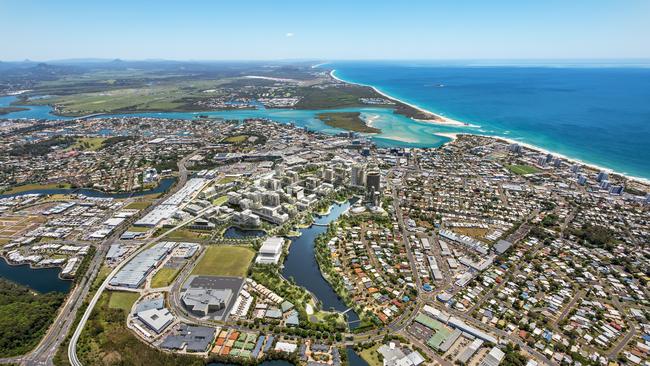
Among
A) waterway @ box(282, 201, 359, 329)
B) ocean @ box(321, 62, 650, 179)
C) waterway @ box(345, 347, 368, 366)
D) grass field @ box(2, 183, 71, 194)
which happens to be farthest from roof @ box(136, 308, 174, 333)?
ocean @ box(321, 62, 650, 179)

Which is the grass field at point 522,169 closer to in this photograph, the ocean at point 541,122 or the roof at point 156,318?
the ocean at point 541,122

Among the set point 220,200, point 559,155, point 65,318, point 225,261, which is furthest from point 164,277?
point 559,155

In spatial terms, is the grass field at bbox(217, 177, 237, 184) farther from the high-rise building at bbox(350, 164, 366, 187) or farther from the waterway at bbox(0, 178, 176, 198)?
the high-rise building at bbox(350, 164, 366, 187)

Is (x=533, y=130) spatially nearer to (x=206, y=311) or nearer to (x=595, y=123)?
(x=595, y=123)

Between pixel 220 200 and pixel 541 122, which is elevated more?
pixel 541 122

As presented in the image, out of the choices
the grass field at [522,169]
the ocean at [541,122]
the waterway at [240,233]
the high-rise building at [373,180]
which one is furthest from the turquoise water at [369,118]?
the waterway at [240,233]

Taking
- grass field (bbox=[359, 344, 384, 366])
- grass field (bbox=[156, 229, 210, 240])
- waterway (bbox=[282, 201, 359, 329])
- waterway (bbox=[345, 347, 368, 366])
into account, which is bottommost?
waterway (bbox=[345, 347, 368, 366])

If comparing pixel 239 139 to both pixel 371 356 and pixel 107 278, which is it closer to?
pixel 107 278
